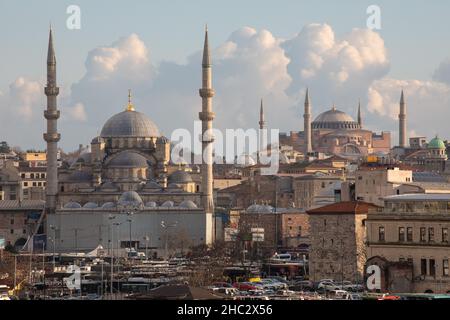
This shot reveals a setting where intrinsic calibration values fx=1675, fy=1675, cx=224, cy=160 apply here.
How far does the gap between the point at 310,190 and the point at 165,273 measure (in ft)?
180

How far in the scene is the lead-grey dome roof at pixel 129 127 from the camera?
117 meters

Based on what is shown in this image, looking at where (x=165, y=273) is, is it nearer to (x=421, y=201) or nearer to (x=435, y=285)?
(x=421, y=201)

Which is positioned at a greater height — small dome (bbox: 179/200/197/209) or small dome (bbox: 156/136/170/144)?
small dome (bbox: 156/136/170/144)

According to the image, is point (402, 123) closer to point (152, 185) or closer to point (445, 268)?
point (152, 185)

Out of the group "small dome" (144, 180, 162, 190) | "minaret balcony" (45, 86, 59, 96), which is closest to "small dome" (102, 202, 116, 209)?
"small dome" (144, 180, 162, 190)

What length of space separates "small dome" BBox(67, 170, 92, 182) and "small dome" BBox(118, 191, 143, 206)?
10.8 metres

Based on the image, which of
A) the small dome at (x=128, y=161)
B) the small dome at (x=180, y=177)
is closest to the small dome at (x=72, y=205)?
the small dome at (x=128, y=161)

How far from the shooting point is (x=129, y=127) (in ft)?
384

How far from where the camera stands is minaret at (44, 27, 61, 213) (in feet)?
344

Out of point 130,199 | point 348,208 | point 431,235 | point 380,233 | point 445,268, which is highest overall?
point 130,199

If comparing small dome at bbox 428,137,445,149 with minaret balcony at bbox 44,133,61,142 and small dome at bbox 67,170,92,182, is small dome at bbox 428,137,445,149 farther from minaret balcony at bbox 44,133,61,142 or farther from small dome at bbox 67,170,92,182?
→ minaret balcony at bbox 44,133,61,142

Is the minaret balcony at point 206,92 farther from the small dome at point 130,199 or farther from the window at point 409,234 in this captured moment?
the window at point 409,234

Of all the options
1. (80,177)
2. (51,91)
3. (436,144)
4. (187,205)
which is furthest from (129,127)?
(436,144)

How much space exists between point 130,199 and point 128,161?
468 inches
